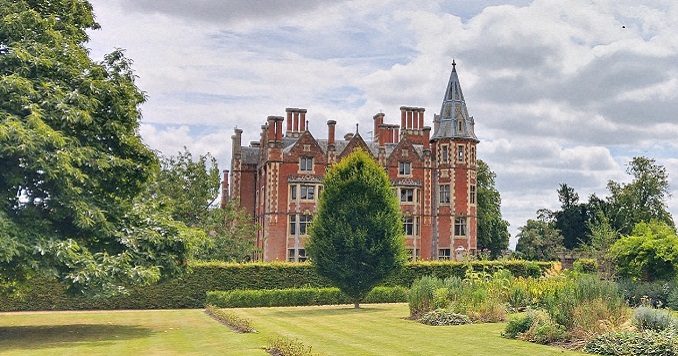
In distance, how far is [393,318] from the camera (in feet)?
66.7

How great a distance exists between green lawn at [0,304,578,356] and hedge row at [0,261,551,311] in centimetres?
333

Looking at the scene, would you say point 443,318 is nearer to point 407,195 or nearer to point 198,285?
point 198,285

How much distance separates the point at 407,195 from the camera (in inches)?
1944

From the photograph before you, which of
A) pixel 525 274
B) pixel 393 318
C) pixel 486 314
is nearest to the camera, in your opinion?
pixel 486 314

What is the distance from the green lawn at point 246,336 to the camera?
12938mm

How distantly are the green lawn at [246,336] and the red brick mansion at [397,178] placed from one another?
24183mm

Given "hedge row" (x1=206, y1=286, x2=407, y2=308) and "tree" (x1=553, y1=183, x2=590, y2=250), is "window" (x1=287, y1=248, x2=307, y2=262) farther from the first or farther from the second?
"tree" (x1=553, y1=183, x2=590, y2=250)

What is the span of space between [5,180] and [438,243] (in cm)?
3689

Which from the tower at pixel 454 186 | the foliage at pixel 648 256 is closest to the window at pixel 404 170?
the tower at pixel 454 186

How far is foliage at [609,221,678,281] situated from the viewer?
25062mm

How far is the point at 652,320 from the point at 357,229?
1348 centimetres

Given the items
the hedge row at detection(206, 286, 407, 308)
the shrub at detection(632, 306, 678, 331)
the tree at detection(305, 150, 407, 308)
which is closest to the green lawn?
the shrub at detection(632, 306, 678, 331)

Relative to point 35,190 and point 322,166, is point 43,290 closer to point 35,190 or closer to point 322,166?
point 35,190

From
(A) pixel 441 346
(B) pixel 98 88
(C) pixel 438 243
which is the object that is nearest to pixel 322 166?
(C) pixel 438 243
